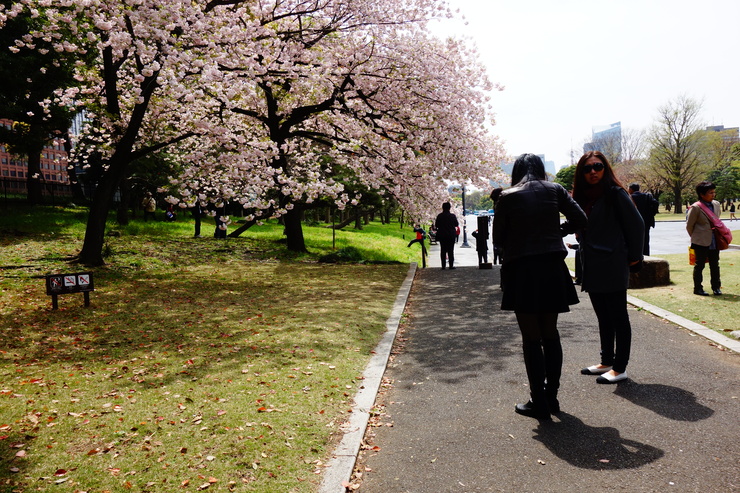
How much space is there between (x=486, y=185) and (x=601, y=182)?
1297 centimetres

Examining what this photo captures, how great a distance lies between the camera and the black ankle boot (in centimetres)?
385

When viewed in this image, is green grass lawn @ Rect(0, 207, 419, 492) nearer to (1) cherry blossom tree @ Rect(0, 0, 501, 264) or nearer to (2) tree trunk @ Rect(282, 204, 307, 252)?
(1) cherry blossom tree @ Rect(0, 0, 501, 264)

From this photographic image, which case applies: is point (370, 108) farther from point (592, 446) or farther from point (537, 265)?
point (592, 446)

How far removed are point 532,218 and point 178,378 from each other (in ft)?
12.6

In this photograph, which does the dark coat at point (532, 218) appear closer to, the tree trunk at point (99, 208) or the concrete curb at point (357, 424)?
the concrete curb at point (357, 424)

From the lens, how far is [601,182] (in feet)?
15.0

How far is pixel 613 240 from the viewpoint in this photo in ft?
14.8

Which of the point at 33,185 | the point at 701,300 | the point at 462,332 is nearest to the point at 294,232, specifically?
the point at 462,332

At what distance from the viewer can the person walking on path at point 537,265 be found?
3717mm

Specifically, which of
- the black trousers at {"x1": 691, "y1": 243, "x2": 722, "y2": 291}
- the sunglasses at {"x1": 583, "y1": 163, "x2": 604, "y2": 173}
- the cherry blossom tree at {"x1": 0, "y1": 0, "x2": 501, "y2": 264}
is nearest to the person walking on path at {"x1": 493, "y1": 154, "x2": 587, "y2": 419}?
the sunglasses at {"x1": 583, "y1": 163, "x2": 604, "y2": 173}

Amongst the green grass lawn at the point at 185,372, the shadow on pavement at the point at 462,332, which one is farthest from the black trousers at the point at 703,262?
the shadow on pavement at the point at 462,332

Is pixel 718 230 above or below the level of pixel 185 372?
above

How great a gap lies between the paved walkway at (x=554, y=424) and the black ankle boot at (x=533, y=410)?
7 cm

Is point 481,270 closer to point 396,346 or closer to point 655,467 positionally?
point 396,346
